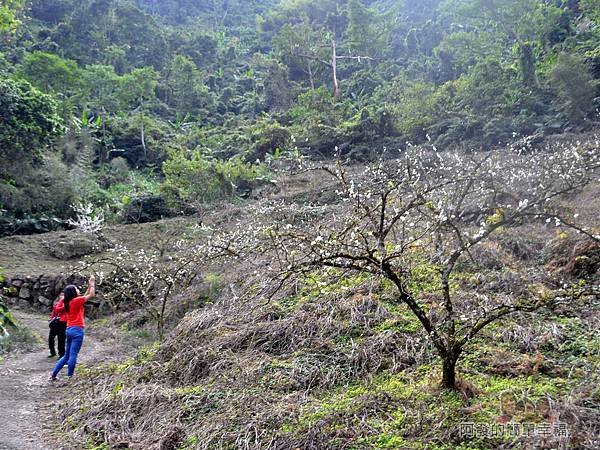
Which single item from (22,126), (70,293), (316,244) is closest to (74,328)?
(70,293)

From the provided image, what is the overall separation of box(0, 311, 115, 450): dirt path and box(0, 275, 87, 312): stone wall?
3035 mm

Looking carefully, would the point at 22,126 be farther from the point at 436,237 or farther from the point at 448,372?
the point at 448,372

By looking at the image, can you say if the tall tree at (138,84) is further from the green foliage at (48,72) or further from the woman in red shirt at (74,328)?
the woman in red shirt at (74,328)

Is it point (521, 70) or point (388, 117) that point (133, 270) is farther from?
point (521, 70)

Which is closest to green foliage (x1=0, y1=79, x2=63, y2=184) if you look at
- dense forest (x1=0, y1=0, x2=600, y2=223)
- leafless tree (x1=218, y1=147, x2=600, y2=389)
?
dense forest (x1=0, y1=0, x2=600, y2=223)

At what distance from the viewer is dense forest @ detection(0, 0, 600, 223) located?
643 inches

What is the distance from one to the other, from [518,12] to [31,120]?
2232 cm

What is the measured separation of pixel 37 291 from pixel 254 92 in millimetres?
24233

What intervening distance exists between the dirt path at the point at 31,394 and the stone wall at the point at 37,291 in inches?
119

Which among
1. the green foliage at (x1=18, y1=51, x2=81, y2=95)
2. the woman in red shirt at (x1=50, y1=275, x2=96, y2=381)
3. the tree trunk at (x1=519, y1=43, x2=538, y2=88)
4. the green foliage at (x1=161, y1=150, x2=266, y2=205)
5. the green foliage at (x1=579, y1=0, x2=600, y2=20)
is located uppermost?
the green foliage at (x1=18, y1=51, x2=81, y2=95)

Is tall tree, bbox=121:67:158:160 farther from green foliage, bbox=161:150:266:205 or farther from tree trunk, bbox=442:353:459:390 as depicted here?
tree trunk, bbox=442:353:459:390

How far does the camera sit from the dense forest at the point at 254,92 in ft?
53.6

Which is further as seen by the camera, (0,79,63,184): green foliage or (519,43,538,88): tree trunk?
(519,43,538,88): tree trunk

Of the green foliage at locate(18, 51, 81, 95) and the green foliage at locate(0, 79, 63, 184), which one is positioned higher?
the green foliage at locate(18, 51, 81, 95)
